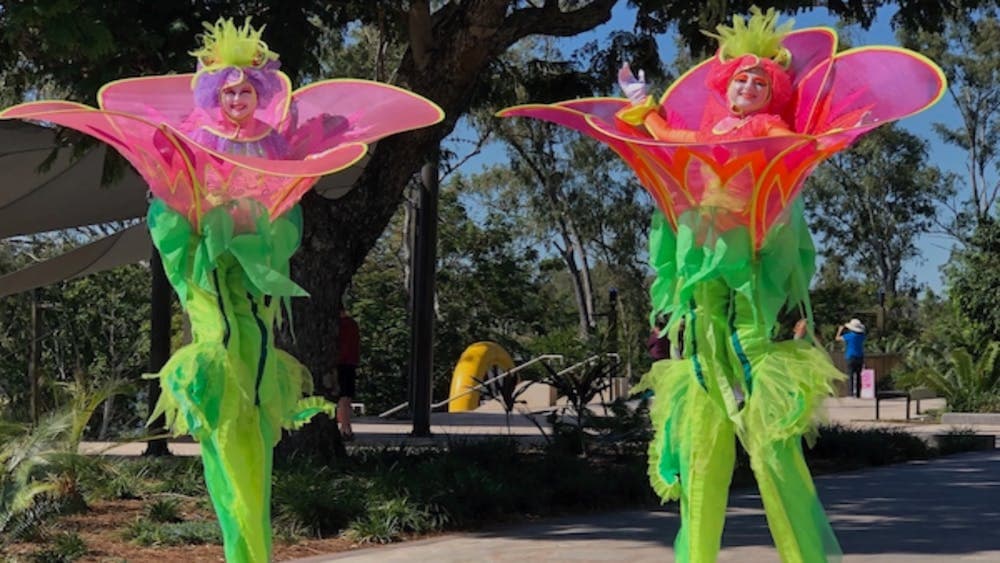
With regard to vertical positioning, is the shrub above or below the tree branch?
below

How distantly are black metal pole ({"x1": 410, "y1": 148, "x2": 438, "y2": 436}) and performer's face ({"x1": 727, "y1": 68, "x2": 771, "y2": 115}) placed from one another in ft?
28.6

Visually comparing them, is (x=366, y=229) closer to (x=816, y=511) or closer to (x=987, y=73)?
(x=816, y=511)

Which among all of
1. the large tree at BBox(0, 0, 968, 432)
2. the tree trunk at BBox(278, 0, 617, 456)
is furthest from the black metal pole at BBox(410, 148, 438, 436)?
the tree trunk at BBox(278, 0, 617, 456)

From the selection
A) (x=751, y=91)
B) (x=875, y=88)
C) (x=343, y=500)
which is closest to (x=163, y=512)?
(x=343, y=500)

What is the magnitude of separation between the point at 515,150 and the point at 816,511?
2995 cm

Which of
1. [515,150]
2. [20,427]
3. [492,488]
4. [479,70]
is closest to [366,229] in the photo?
[479,70]

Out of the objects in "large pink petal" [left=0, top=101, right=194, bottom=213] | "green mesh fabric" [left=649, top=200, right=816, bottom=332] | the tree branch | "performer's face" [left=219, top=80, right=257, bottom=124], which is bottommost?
"green mesh fabric" [left=649, top=200, right=816, bottom=332]

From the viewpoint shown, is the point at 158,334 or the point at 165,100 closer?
the point at 165,100

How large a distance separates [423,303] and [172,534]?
21.8 ft

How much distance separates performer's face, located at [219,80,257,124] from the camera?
4883 mm

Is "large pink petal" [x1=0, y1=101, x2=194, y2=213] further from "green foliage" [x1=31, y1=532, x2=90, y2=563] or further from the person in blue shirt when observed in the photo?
the person in blue shirt

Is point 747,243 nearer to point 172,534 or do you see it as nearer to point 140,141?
point 140,141

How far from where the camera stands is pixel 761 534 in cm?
733

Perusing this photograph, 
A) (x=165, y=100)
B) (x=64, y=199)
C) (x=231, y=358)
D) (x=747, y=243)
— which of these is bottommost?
(x=231, y=358)
